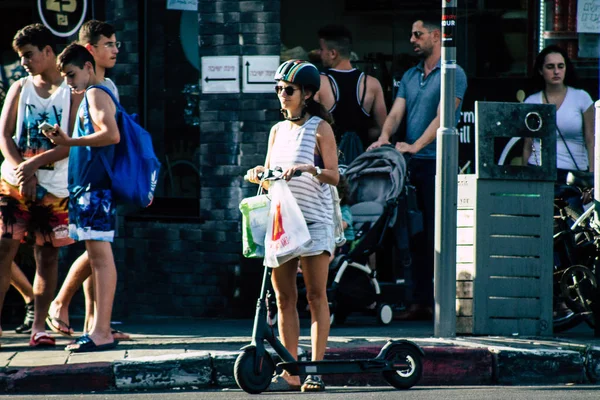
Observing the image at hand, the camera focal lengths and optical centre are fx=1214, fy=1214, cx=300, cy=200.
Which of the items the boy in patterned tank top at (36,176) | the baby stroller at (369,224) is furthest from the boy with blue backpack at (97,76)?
the baby stroller at (369,224)

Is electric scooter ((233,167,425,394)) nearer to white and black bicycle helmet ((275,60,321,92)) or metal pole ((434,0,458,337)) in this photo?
white and black bicycle helmet ((275,60,321,92))

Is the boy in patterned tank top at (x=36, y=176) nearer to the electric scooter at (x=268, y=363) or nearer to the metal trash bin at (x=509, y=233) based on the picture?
the electric scooter at (x=268, y=363)

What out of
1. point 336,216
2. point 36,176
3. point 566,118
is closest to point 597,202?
point 566,118

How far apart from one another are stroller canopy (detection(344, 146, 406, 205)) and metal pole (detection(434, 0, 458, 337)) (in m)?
1.14

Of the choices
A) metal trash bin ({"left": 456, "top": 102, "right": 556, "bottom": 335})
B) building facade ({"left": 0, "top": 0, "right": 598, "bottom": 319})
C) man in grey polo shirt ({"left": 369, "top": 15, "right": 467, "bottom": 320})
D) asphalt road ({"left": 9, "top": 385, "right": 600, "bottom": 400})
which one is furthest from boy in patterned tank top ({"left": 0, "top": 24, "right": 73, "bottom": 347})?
metal trash bin ({"left": 456, "top": 102, "right": 556, "bottom": 335})

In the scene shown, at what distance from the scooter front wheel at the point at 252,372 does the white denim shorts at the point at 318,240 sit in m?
0.63

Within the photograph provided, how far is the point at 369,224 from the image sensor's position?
9.23 metres

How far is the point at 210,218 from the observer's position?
396 inches

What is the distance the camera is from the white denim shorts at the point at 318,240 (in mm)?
6824

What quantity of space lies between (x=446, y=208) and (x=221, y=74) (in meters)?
2.68

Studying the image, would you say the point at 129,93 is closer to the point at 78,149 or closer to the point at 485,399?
the point at 78,149

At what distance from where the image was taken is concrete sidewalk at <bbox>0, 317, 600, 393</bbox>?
719 cm

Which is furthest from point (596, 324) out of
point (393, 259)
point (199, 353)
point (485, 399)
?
point (199, 353)

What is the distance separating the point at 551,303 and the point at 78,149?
3.44 meters
